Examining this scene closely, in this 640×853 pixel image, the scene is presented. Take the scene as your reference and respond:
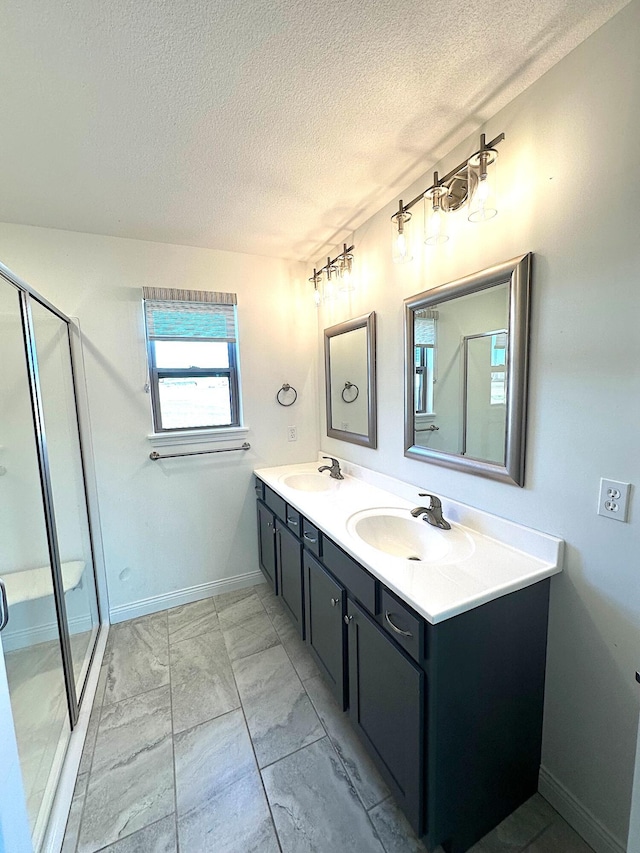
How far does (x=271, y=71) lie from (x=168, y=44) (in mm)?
294

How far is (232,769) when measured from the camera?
138 centimetres

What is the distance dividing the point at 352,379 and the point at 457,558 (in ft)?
4.33

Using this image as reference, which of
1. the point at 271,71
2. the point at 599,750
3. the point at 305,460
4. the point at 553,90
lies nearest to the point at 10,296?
the point at 271,71

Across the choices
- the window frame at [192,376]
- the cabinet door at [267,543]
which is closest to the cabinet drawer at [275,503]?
the cabinet door at [267,543]

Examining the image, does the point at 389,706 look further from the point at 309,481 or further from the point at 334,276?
the point at 334,276

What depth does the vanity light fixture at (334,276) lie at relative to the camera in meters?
2.07

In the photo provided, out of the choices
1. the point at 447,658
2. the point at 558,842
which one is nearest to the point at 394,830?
the point at 558,842

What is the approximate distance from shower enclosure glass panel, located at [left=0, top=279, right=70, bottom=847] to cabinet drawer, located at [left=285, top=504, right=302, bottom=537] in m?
1.12

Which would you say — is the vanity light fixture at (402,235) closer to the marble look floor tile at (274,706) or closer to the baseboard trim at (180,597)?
the marble look floor tile at (274,706)

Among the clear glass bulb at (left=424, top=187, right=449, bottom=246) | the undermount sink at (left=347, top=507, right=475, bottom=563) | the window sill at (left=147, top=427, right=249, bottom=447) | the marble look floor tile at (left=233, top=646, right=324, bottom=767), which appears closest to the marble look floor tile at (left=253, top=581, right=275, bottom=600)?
the marble look floor tile at (left=233, top=646, right=324, bottom=767)

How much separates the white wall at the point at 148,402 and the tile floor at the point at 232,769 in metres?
0.56

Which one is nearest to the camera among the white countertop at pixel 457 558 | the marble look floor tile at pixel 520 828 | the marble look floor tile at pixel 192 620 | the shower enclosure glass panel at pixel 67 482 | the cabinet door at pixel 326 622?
the white countertop at pixel 457 558

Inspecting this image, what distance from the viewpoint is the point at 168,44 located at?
38.6 inches

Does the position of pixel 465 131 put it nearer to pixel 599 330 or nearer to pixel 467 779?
pixel 599 330
